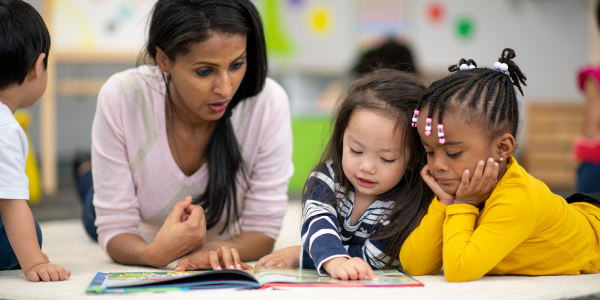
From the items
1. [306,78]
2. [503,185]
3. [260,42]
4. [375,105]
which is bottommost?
[306,78]

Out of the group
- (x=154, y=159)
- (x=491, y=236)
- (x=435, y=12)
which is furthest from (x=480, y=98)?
(x=435, y=12)

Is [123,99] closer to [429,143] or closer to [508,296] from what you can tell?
[429,143]

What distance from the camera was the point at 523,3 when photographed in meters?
4.35

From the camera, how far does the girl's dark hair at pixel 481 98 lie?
3.01 feet

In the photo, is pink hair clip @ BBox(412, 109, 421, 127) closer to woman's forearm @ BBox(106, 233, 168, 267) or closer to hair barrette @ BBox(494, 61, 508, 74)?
hair barrette @ BBox(494, 61, 508, 74)

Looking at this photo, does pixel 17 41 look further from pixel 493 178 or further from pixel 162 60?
pixel 493 178

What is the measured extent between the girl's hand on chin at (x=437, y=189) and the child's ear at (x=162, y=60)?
55 centimetres

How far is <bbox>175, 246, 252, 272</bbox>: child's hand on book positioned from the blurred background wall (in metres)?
2.09

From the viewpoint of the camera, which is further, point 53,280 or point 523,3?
point 523,3

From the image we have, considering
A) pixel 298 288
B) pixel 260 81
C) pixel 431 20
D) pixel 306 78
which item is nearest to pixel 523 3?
pixel 431 20

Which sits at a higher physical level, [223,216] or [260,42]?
[260,42]

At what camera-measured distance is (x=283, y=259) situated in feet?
3.69

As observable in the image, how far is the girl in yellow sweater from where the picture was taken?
0.92m

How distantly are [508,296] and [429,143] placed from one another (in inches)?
10.9
